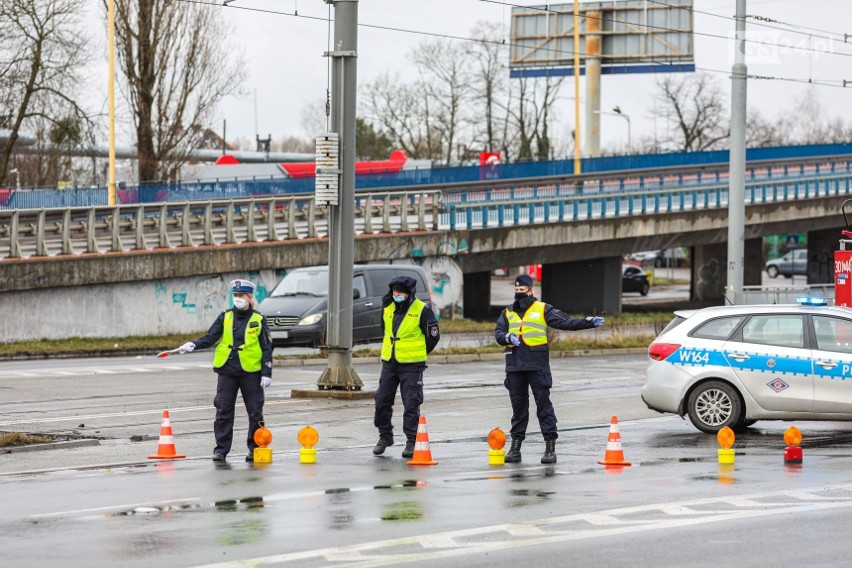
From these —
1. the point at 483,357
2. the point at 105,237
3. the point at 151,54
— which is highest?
the point at 151,54

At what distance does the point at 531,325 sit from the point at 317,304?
52.4ft

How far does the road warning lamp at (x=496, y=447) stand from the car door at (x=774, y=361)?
367cm

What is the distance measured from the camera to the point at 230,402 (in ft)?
44.9

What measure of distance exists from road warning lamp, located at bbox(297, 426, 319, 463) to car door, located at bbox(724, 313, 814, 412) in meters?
4.87

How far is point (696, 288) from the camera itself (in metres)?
68.9

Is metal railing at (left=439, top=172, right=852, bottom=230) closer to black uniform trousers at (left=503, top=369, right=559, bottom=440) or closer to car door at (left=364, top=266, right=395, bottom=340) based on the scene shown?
car door at (left=364, top=266, right=395, bottom=340)

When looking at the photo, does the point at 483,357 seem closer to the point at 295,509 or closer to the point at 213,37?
the point at 295,509

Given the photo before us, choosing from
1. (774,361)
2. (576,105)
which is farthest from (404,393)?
(576,105)

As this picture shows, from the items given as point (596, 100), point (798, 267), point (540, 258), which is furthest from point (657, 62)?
point (540, 258)

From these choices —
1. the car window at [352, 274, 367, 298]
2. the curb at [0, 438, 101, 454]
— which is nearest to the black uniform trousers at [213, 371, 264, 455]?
the curb at [0, 438, 101, 454]

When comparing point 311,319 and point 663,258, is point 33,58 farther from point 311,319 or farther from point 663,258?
point 663,258

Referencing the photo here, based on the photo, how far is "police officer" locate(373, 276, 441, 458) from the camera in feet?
45.6

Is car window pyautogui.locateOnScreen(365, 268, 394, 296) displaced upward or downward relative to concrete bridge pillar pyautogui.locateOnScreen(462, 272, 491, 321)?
upward

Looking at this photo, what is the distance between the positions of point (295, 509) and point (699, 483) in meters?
3.33
